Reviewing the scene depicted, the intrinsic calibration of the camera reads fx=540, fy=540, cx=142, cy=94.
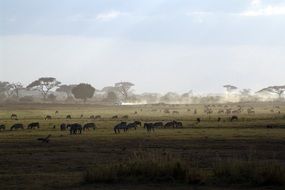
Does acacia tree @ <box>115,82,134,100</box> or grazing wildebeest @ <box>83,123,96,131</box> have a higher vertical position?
acacia tree @ <box>115,82,134,100</box>

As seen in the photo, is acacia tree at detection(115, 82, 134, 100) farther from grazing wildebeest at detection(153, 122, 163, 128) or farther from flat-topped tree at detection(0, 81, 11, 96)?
grazing wildebeest at detection(153, 122, 163, 128)

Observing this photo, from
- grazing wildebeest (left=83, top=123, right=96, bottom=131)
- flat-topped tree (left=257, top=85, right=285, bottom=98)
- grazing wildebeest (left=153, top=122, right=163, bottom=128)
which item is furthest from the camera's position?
flat-topped tree (left=257, top=85, right=285, bottom=98)

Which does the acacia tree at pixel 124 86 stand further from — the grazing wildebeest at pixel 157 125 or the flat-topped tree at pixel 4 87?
the grazing wildebeest at pixel 157 125

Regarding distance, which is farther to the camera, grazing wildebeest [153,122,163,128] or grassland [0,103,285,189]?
grazing wildebeest [153,122,163,128]

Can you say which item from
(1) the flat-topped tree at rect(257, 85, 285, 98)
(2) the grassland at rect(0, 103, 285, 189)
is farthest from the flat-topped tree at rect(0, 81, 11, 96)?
(2) the grassland at rect(0, 103, 285, 189)

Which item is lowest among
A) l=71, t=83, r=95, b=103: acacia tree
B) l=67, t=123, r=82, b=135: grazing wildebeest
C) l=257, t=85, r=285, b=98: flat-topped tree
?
l=67, t=123, r=82, b=135: grazing wildebeest

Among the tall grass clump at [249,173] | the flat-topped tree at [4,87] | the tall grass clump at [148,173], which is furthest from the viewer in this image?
the flat-topped tree at [4,87]

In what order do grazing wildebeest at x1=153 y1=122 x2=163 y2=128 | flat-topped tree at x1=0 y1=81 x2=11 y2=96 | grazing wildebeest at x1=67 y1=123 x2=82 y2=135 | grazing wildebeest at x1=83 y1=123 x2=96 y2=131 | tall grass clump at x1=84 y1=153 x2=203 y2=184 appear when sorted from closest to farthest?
tall grass clump at x1=84 y1=153 x2=203 y2=184 → grazing wildebeest at x1=67 y1=123 x2=82 y2=135 → grazing wildebeest at x1=153 y1=122 x2=163 y2=128 → grazing wildebeest at x1=83 y1=123 x2=96 y2=131 → flat-topped tree at x1=0 y1=81 x2=11 y2=96

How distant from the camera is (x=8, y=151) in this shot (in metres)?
30.0

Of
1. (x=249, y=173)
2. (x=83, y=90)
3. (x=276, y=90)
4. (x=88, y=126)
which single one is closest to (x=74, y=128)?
(x=88, y=126)

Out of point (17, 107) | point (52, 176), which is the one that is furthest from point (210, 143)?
point (17, 107)

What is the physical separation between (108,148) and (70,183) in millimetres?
14444

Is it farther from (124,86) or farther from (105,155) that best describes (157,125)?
(124,86)

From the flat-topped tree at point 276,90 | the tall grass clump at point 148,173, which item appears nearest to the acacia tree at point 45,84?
the flat-topped tree at point 276,90
